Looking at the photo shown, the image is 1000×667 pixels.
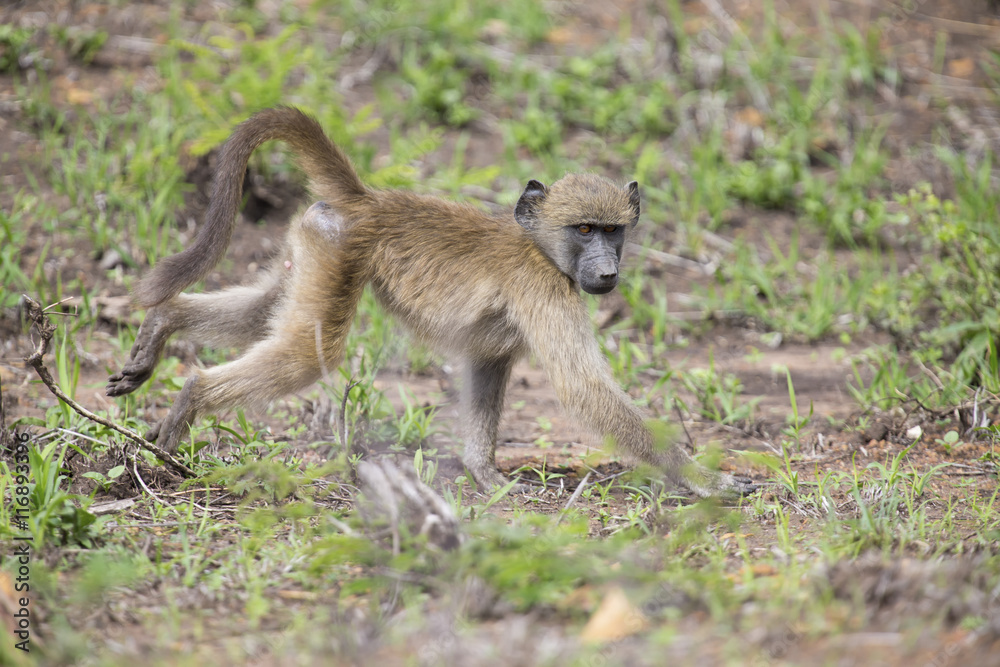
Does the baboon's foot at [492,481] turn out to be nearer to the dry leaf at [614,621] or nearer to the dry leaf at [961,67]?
the dry leaf at [614,621]

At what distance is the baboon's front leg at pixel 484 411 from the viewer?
481cm

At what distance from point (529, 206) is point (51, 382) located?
239 centimetres

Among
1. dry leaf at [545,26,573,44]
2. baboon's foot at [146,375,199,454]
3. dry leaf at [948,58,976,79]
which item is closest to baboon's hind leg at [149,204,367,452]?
baboon's foot at [146,375,199,454]

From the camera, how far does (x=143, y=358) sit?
15.2ft

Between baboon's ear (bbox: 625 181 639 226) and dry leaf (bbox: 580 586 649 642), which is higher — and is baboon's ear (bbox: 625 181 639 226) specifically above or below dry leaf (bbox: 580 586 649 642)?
above


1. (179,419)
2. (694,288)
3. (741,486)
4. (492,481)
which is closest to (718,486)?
(741,486)

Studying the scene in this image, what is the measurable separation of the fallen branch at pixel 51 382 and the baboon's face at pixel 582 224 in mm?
2041

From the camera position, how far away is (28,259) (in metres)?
6.27

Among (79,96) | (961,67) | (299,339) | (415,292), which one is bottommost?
(299,339)

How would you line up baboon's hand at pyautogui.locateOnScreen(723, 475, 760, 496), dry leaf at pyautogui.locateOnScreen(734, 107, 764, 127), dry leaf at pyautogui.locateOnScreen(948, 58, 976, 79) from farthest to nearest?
dry leaf at pyautogui.locateOnScreen(948, 58, 976, 79) < dry leaf at pyautogui.locateOnScreen(734, 107, 764, 127) < baboon's hand at pyautogui.locateOnScreen(723, 475, 760, 496)

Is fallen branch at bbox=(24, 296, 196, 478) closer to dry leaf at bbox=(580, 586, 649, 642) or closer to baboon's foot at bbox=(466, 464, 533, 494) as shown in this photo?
baboon's foot at bbox=(466, 464, 533, 494)

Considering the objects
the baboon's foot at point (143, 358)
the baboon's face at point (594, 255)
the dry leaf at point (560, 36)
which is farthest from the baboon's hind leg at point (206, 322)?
the dry leaf at point (560, 36)

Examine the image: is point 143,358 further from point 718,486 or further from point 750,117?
point 750,117

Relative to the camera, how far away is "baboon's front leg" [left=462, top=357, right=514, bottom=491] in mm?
4809
